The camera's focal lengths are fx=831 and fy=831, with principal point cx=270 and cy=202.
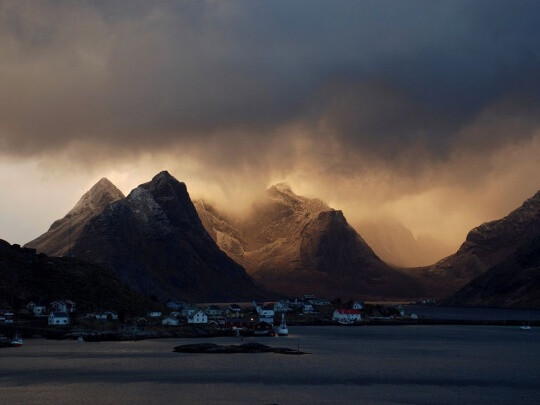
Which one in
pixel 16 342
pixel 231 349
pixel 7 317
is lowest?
pixel 231 349

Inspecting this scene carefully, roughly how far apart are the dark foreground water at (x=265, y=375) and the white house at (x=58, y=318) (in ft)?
61.0

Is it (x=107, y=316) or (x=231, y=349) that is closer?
(x=231, y=349)

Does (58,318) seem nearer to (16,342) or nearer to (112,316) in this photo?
(112,316)

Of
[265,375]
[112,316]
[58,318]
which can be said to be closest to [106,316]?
[112,316]

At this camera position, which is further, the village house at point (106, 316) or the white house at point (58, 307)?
the white house at point (58, 307)

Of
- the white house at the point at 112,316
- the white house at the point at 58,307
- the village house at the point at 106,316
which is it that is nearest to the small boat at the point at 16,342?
the white house at the point at 58,307

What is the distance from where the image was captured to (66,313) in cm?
18925

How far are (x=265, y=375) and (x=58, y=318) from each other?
82.9m

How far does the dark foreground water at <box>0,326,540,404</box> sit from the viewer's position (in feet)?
323

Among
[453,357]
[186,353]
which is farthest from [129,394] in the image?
[453,357]

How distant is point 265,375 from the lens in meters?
118

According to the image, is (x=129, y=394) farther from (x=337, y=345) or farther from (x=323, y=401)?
(x=337, y=345)

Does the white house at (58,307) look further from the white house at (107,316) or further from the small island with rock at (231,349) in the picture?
the small island with rock at (231,349)

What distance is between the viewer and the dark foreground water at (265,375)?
98.4 meters
